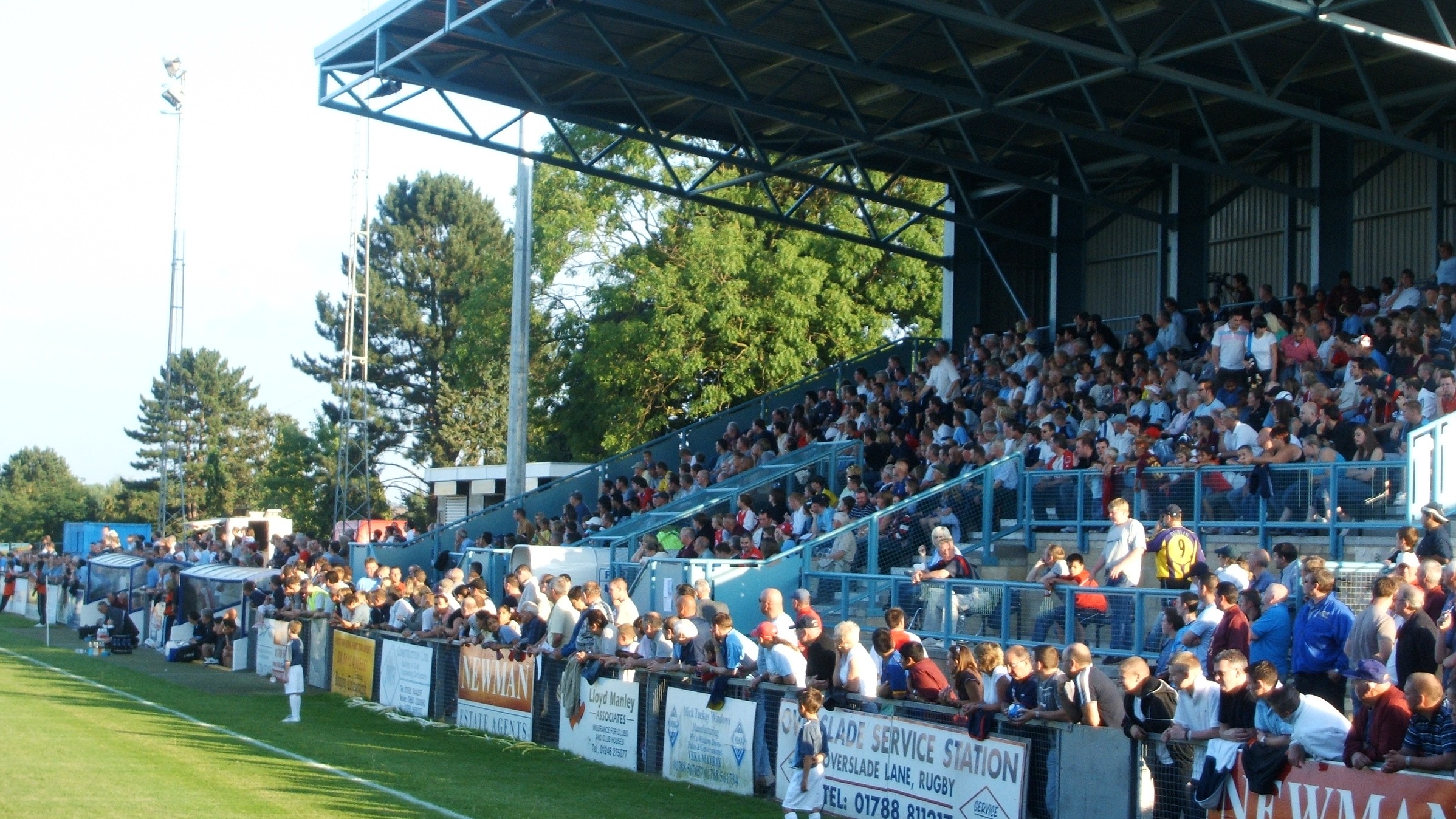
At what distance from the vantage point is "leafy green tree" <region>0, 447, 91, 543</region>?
320ft

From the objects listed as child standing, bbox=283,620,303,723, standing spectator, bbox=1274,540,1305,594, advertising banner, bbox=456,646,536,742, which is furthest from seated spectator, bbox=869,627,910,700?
child standing, bbox=283,620,303,723

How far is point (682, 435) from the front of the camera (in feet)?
102

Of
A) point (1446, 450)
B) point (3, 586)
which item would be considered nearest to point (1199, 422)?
point (1446, 450)

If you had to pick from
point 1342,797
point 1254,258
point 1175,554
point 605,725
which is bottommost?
point 605,725

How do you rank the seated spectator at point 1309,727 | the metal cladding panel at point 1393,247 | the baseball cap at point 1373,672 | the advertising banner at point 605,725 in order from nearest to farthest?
the baseball cap at point 1373,672
the seated spectator at point 1309,727
the advertising banner at point 605,725
the metal cladding panel at point 1393,247

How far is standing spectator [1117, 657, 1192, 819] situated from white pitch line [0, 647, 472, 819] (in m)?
5.11

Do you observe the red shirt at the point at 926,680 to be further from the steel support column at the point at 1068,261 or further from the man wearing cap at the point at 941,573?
the steel support column at the point at 1068,261

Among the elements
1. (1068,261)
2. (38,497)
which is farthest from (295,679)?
(38,497)

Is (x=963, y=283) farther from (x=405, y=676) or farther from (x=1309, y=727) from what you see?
(x=1309, y=727)

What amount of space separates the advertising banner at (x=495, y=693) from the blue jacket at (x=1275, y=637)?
7519 mm

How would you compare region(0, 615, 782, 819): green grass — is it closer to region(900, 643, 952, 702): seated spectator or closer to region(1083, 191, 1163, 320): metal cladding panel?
region(900, 643, 952, 702): seated spectator

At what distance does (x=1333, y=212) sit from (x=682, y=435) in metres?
13.3


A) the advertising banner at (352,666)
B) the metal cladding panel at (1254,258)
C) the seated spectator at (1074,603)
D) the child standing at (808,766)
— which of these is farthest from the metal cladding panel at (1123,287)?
the child standing at (808,766)

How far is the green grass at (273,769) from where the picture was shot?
1219 centimetres
